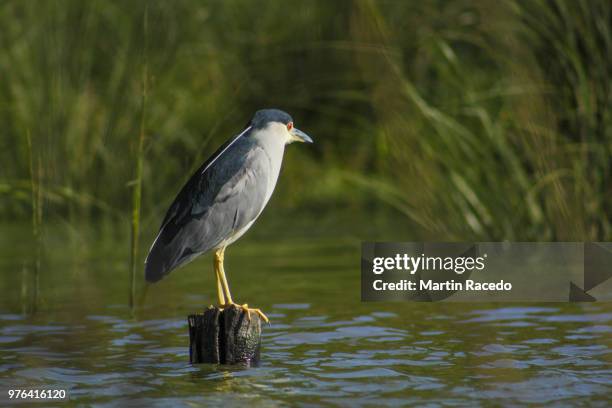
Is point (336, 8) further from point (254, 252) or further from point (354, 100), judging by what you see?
point (254, 252)

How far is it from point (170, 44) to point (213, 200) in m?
4.72

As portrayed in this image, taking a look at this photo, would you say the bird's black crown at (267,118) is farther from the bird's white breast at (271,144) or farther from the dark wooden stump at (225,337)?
the dark wooden stump at (225,337)

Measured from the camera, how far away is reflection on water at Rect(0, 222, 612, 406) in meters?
5.64

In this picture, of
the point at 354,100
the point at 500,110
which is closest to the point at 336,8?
the point at 354,100

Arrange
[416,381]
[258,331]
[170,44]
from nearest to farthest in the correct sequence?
[416,381], [258,331], [170,44]

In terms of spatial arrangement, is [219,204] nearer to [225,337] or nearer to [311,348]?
[225,337]

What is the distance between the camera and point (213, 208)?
21.6 feet

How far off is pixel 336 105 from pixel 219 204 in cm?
646

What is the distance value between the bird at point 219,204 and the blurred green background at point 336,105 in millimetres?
505

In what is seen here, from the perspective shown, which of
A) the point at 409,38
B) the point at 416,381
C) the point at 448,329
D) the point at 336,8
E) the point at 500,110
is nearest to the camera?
the point at 416,381

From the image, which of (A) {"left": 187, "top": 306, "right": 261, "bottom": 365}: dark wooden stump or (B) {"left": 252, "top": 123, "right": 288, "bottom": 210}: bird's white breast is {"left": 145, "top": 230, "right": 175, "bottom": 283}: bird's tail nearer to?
(A) {"left": 187, "top": 306, "right": 261, "bottom": 365}: dark wooden stump

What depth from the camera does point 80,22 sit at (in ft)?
37.9

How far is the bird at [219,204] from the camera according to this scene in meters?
6.57


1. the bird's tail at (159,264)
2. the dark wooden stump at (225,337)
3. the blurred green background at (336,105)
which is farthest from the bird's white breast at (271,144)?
the dark wooden stump at (225,337)
